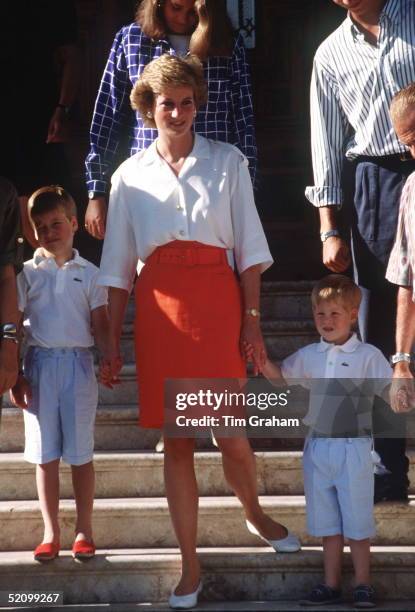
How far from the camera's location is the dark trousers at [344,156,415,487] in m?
3.50

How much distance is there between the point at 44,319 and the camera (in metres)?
3.60

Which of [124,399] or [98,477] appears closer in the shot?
[98,477]

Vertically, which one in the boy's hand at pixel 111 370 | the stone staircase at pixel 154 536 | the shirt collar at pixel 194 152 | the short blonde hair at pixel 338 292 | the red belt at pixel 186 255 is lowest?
the stone staircase at pixel 154 536

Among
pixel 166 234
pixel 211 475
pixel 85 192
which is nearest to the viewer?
pixel 166 234

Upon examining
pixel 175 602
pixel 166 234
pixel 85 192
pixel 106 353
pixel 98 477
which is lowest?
pixel 175 602

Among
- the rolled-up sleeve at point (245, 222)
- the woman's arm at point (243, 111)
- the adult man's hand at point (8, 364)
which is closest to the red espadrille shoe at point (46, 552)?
the adult man's hand at point (8, 364)

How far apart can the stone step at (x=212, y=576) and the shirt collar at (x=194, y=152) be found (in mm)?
Result: 1210

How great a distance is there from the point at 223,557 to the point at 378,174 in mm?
1267

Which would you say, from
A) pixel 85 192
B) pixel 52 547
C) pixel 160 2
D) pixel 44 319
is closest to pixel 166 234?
pixel 44 319

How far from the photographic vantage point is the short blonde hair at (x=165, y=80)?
3277mm

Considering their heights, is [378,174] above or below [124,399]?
above

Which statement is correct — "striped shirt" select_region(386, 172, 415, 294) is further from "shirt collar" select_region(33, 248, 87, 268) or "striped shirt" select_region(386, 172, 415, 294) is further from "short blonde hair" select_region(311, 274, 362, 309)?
"shirt collar" select_region(33, 248, 87, 268)

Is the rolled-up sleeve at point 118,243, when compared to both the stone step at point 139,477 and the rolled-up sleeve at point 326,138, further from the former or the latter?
the stone step at point 139,477

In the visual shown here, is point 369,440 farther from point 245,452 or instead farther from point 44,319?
point 44,319
